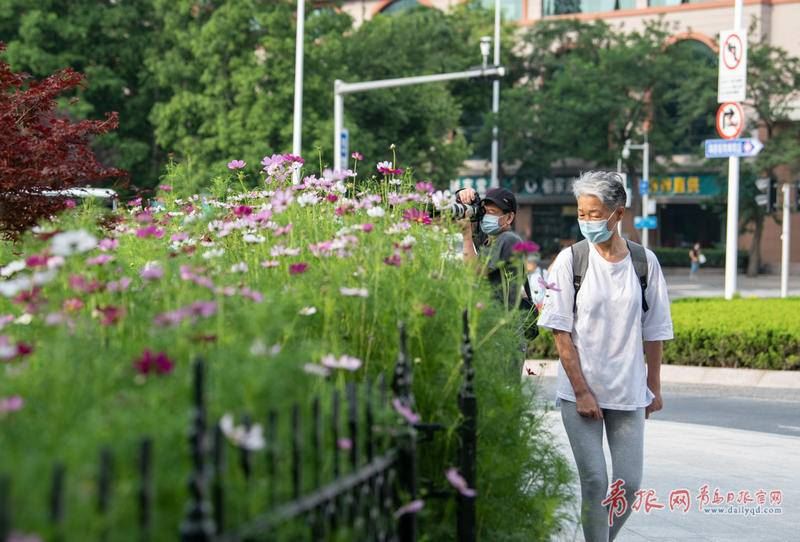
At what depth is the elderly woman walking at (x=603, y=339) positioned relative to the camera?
17.3 ft

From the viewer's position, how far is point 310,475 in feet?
9.11

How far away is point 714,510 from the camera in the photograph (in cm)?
736

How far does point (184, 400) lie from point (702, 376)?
41.2ft

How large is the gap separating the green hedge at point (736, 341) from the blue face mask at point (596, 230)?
9579 mm

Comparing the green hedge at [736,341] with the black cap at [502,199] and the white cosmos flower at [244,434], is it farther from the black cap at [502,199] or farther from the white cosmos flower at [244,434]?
the white cosmos flower at [244,434]

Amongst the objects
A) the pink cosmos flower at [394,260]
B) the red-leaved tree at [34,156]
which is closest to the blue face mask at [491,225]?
the red-leaved tree at [34,156]

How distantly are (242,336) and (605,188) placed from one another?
8.91ft

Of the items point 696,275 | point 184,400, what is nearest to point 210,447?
point 184,400

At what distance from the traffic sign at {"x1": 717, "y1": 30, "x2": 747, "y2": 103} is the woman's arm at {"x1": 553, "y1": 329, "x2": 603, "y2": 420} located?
14142mm

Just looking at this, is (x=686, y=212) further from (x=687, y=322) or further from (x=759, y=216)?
(x=687, y=322)

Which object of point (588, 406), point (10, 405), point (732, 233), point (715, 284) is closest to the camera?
point (10, 405)

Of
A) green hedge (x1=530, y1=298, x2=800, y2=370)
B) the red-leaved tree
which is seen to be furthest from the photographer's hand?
green hedge (x1=530, y1=298, x2=800, y2=370)

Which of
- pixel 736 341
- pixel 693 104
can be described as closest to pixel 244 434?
pixel 736 341

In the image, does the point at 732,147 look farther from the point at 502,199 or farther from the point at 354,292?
the point at 354,292
